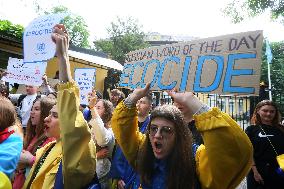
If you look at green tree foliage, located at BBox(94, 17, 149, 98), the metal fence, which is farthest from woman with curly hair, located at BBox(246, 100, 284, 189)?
green tree foliage, located at BBox(94, 17, 149, 98)

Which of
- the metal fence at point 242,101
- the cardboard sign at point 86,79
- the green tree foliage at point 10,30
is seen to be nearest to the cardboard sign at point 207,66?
the cardboard sign at point 86,79

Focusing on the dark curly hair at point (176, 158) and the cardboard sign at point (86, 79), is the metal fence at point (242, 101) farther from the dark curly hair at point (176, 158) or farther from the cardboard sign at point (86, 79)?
the dark curly hair at point (176, 158)

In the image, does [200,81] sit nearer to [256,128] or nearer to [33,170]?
[33,170]

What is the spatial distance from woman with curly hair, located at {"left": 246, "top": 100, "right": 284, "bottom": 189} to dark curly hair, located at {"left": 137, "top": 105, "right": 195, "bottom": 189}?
2.55 m

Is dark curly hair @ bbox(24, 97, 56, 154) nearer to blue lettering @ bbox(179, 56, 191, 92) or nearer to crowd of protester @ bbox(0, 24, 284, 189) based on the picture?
crowd of protester @ bbox(0, 24, 284, 189)

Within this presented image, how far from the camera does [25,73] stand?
5.45 meters

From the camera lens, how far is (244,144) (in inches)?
67.6

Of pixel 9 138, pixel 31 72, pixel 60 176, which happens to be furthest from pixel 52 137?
pixel 31 72

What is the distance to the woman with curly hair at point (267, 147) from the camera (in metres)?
4.22

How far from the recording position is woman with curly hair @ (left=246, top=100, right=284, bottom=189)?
13.8 ft

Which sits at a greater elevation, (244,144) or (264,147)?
(244,144)

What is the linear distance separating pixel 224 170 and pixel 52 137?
1.69 m

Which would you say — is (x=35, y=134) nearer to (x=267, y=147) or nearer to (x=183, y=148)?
→ (x=183, y=148)

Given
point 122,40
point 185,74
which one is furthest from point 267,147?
point 122,40
